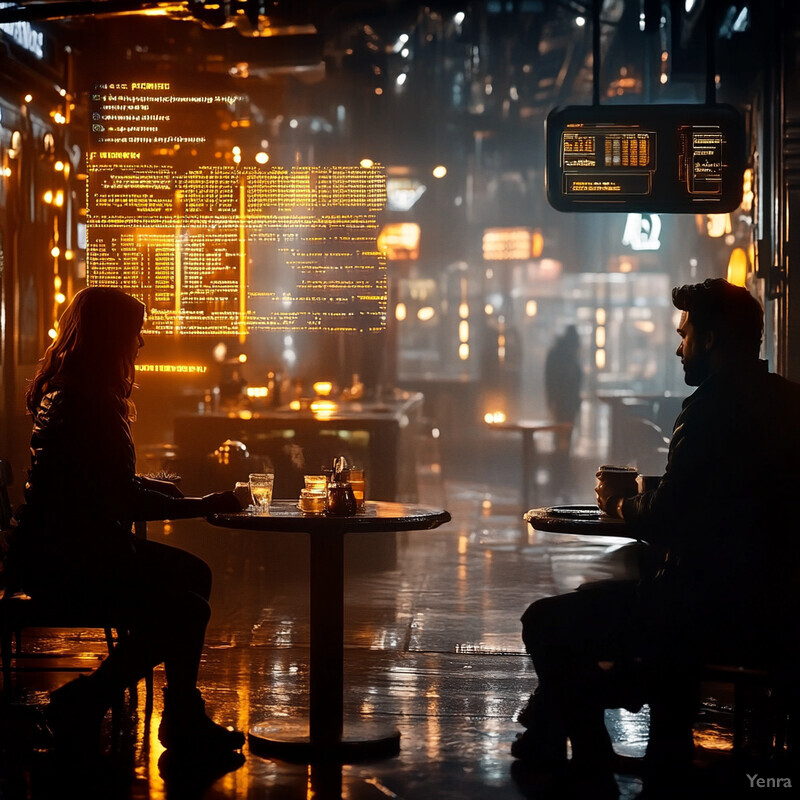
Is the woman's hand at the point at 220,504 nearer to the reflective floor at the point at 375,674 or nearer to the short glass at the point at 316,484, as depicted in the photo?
the short glass at the point at 316,484

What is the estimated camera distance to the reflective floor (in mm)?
3895

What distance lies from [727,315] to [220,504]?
197cm

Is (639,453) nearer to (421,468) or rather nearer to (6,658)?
(421,468)

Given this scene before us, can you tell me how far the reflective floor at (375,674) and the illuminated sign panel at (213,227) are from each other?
1925 mm

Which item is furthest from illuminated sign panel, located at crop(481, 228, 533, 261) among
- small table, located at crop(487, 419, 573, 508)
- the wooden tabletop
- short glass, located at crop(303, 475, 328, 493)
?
the wooden tabletop

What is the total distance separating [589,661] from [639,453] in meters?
11.1

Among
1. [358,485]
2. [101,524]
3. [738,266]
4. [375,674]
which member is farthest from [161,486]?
[738,266]

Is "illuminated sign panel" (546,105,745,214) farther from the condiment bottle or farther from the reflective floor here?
the condiment bottle

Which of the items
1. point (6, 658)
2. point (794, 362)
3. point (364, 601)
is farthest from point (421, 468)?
point (6, 658)

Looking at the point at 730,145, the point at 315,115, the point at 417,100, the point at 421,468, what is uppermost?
the point at 417,100

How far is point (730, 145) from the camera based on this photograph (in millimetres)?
5863

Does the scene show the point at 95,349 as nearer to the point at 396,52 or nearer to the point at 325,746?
the point at 325,746

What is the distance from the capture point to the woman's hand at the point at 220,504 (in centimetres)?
405

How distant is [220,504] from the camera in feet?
13.3
